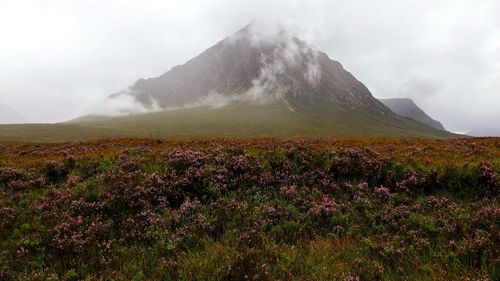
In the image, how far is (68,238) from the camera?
744 centimetres

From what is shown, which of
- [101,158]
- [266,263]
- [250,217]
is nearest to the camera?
[266,263]

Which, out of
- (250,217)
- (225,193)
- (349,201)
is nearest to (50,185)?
(225,193)

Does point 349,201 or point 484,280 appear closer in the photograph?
point 484,280

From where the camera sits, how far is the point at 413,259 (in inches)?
239

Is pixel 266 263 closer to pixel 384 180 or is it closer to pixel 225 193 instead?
pixel 225 193

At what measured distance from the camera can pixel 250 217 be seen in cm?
823

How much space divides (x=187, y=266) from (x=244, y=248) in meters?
1.21

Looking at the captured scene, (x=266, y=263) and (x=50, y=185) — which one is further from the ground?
(x=50, y=185)

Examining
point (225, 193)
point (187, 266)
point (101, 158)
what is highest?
point (101, 158)

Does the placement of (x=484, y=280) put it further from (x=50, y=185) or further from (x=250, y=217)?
(x=50, y=185)

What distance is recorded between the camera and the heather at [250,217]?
6.04 meters

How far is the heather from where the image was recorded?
6.04 metres

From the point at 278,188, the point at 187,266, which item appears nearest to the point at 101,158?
the point at 278,188

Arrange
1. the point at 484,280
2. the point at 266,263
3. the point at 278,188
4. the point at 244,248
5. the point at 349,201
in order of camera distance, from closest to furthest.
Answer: the point at 484,280, the point at 266,263, the point at 244,248, the point at 349,201, the point at 278,188
